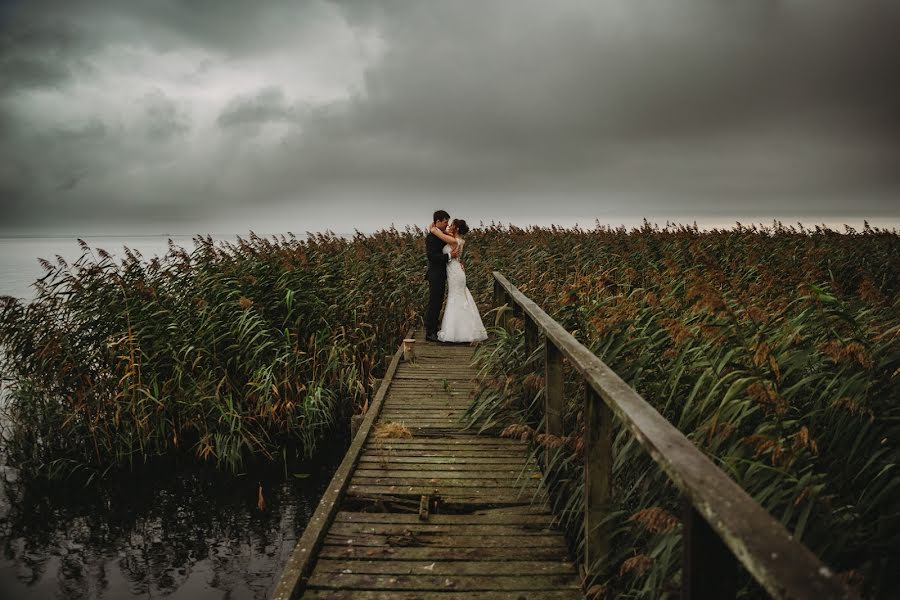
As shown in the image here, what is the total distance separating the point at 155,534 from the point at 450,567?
15.4 ft

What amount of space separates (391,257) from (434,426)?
6489 millimetres

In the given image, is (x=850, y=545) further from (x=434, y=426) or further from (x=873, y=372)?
(x=434, y=426)

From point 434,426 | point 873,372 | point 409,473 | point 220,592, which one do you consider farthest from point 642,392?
point 220,592

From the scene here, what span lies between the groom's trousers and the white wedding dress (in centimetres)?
15

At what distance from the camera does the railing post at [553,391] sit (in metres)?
3.88

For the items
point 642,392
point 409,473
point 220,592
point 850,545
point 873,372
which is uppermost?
point 873,372

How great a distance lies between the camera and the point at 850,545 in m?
2.14

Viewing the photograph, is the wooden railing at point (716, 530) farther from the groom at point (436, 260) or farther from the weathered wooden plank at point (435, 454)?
the groom at point (436, 260)

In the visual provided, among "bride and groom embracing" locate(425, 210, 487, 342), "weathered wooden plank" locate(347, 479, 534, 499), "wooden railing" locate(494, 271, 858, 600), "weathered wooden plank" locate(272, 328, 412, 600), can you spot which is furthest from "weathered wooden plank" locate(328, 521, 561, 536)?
"bride and groom embracing" locate(425, 210, 487, 342)

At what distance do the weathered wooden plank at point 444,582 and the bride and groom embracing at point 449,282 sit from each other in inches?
256

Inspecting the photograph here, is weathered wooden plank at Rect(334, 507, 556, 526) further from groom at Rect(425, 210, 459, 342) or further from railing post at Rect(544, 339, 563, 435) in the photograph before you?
groom at Rect(425, 210, 459, 342)

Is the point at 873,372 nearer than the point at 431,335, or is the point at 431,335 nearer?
the point at 873,372

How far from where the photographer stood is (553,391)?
3.93 meters

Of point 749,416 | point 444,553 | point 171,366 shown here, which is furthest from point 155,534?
point 749,416
